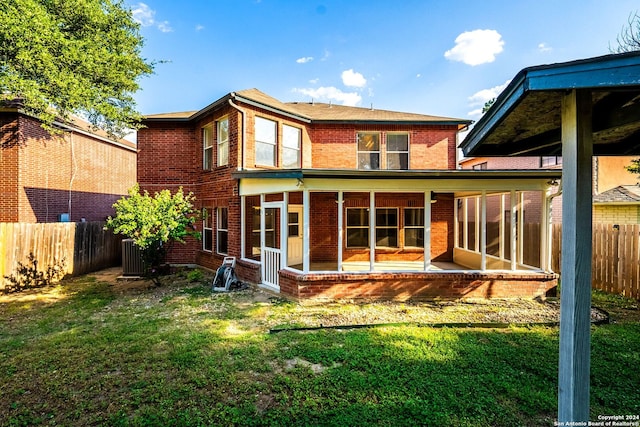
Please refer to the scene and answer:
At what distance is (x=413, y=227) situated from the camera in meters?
11.6

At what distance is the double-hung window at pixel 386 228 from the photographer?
11.6 m

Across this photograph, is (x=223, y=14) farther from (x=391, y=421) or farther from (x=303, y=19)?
(x=391, y=421)

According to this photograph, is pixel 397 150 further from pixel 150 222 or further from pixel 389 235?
pixel 150 222

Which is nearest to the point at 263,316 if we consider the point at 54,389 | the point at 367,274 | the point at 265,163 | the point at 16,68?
the point at 367,274

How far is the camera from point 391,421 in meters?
3.20

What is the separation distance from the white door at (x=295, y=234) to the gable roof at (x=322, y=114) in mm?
3599

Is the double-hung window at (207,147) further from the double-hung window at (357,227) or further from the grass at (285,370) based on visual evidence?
the grass at (285,370)

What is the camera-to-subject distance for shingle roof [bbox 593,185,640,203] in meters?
12.3

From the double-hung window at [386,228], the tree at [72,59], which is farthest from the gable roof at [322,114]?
the double-hung window at [386,228]

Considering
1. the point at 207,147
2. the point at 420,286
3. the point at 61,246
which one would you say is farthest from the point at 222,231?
the point at 420,286

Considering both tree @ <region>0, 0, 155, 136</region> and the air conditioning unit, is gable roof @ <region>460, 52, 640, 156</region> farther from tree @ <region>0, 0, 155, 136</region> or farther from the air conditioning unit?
tree @ <region>0, 0, 155, 136</region>

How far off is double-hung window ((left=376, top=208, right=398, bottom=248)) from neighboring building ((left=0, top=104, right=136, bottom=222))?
13855 millimetres

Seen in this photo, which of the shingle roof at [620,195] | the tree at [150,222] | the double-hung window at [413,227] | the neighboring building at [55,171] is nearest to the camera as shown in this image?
the tree at [150,222]

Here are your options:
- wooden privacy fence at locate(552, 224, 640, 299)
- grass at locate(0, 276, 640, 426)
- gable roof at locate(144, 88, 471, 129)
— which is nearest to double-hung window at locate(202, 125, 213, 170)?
gable roof at locate(144, 88, 471, 129)
